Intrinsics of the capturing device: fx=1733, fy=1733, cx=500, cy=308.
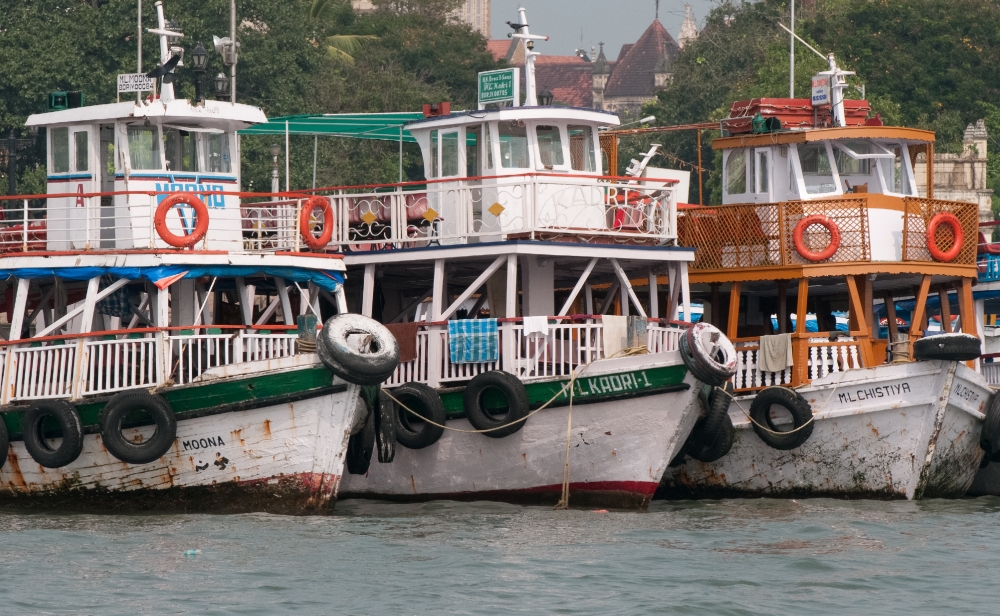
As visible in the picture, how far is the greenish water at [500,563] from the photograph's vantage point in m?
13.8

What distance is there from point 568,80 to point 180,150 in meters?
117

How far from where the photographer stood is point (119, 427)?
57.4 ft

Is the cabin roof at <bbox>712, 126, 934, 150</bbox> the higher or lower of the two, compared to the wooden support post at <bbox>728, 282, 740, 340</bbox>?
higher

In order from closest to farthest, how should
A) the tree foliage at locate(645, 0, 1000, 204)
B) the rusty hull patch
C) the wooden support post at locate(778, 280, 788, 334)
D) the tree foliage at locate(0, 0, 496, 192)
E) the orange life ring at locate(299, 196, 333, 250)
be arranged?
the rusty hull patch < the orange life ring at locate(299, 196, 333, 250) < the wooden support post at locate(778, 280, 788, 334) < the tree foliage at locate(0, 0, 496, 192) < the tree foliage at locate(645, 0, 1000, 204)

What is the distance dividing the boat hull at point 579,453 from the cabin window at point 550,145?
354 centimetres

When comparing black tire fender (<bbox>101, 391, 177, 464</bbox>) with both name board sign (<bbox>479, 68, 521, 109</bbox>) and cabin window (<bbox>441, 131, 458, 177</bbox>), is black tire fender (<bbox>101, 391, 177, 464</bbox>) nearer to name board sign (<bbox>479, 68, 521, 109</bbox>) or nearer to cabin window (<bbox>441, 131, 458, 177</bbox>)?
cabin window (<bbox>441, 131, 458, 177</bbox>)

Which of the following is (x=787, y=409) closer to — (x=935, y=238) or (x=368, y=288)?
(x=935, y=238)

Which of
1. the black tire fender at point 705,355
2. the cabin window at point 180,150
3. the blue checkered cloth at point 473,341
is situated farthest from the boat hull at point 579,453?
the cabin window at point 180,150

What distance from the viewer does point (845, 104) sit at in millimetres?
23594

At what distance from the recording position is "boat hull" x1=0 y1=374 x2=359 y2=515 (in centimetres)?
1756

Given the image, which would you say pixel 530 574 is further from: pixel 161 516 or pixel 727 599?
pixel 161 516

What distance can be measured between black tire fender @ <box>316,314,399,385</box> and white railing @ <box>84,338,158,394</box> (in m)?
1.83

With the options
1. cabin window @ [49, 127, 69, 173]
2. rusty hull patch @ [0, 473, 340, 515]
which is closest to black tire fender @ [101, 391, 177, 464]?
rusty hull patch @ [0, 473, 340, 515]

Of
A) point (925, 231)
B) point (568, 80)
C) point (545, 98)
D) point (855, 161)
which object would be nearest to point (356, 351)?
point (545, 98)
